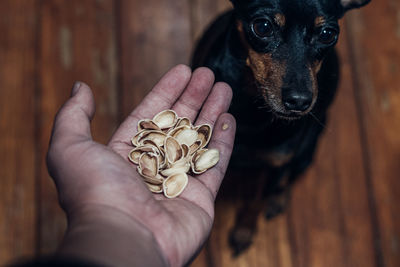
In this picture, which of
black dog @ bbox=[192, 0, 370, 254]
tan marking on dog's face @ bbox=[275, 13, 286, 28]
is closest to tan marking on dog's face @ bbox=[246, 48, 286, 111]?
black dog @ bbox=[192, 0, 370, 254]

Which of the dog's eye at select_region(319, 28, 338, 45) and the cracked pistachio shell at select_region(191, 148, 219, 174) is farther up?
the dog's eye at select_region(319, 28, 338, 45)

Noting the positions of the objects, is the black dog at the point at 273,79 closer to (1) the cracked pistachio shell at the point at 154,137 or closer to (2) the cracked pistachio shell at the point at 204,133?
(2) the cracked pistachio shell at the point at 204,133

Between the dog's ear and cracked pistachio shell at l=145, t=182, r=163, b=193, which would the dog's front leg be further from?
the dog's ear

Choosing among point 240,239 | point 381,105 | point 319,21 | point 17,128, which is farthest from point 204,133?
point 381,105

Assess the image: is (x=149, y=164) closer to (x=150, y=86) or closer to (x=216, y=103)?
(x=216, y=103)

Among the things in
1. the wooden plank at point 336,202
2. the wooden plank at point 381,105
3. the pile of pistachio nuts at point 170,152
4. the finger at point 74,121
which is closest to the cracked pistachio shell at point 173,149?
the pile of pistachio nuts at point 170,152

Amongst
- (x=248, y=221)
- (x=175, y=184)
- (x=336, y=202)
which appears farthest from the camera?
(x=336, y=202)
